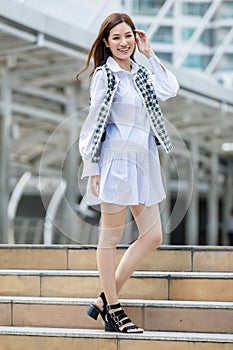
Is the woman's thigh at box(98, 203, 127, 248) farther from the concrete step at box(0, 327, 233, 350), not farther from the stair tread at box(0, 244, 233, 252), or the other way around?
the stair tread at box(0, 244, 233, 252)

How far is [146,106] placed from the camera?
4523mm

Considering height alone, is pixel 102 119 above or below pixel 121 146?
above

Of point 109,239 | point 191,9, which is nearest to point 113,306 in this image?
point 109,239

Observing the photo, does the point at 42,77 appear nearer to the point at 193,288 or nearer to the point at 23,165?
the point at 193,288

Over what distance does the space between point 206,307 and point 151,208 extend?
0.73 metres

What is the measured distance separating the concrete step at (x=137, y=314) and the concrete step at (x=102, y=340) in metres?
0.14

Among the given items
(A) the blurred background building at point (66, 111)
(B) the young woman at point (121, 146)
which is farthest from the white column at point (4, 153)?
(B) the young woman at point (121, 146)

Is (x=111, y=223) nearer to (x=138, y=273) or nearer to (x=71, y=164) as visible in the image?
(x=138, y=273)

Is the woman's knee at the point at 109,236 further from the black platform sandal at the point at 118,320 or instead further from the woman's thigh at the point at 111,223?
the black platform sandal at the point at 118,320

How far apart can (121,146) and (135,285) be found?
1.11 m

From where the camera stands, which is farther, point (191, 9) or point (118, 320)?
point (191, 9)

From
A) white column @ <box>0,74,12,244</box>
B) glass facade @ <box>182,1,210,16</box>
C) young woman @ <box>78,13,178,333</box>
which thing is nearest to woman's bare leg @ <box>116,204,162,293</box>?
young woman @ <box>78,13,178,333</box>

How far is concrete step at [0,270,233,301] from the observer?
5.16 meters

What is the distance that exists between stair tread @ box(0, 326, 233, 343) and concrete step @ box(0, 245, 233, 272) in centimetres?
77
